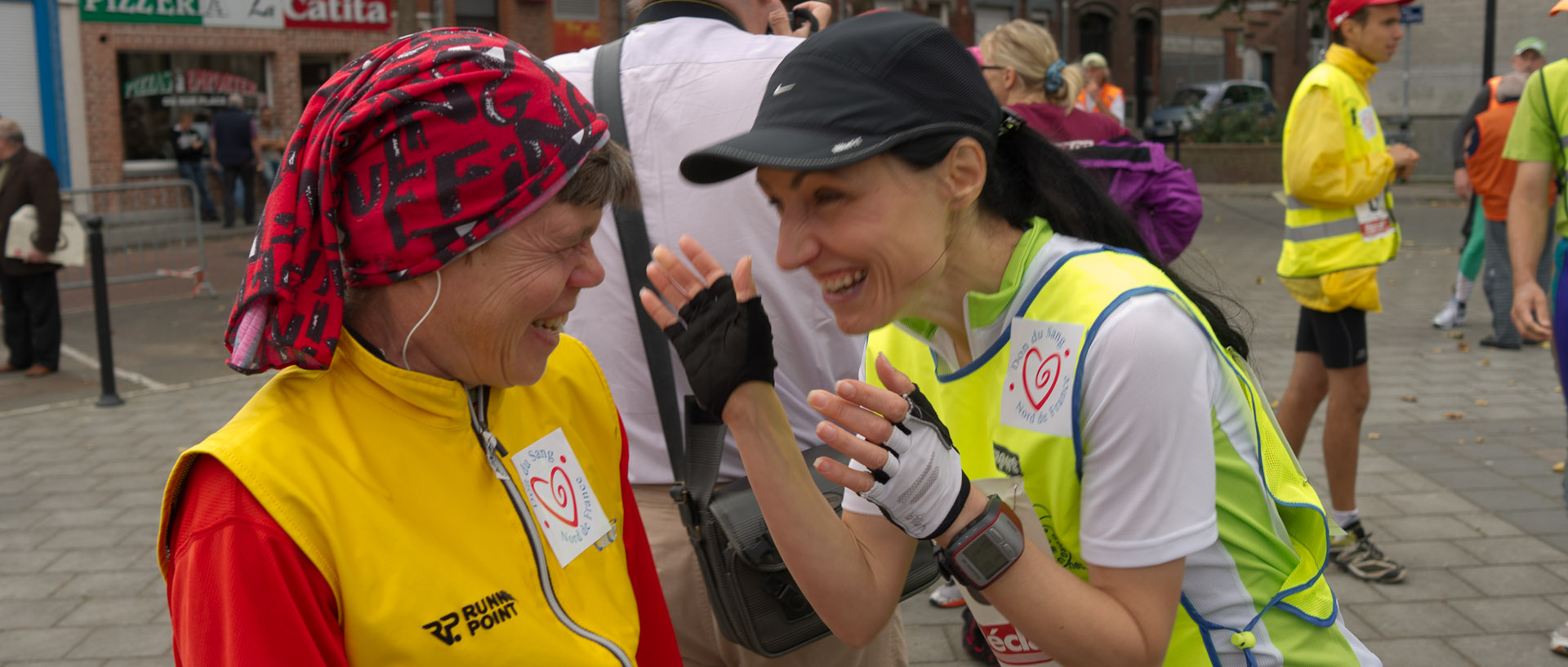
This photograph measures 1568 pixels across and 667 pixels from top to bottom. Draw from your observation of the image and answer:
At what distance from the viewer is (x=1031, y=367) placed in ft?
5.53

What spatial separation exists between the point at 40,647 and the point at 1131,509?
13.3 feet

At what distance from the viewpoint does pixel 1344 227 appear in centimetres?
460

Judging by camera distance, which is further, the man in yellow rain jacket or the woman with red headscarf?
the man in yellow rain jacket

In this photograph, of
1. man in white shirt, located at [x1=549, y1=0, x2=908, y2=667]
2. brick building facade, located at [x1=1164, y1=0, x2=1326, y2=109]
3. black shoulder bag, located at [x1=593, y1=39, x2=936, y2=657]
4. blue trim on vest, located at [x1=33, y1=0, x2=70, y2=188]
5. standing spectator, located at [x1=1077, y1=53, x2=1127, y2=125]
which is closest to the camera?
black shoulder bag, located at [x1=593, y1=39, x2=936, y2=657]

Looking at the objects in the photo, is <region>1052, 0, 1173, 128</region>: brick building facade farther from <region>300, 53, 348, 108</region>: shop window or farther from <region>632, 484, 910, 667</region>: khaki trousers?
<region>632, 484, 910, 667</region>: khaki trousers

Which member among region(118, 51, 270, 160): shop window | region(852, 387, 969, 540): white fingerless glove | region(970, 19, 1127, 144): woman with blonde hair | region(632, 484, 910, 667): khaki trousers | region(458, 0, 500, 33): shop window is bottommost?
region(632, 484, 910, 667): khaki trousers

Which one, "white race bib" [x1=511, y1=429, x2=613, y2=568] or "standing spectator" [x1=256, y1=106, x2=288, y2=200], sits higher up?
"standing spectator" [x1=256, y1=106, x2=288, y2=200]

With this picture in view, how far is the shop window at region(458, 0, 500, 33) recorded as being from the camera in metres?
23.9

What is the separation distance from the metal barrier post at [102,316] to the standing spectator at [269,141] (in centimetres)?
1251

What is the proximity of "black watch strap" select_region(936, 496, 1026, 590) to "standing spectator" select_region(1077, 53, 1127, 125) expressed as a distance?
7.50 metres

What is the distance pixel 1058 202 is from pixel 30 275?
920cm

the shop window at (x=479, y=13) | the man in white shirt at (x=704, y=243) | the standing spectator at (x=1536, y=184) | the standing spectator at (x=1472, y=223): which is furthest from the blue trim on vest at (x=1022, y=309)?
the shop window at (x=479, y=13)

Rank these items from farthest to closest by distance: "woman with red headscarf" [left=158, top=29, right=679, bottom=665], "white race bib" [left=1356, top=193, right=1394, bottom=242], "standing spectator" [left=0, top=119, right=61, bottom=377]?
"standing spectator" [left=0, top=119, right=61, bottom=377] < "white race bib" [left=1356, top=193, right=1394, bottom=242] < "woman with red headscarf" [left=158, top=29, right=679, bottom=665]

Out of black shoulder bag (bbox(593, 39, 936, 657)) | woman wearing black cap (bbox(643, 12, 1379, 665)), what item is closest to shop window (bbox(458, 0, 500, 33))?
black shoulder bag (bbox(593, 39, 936, 657))
